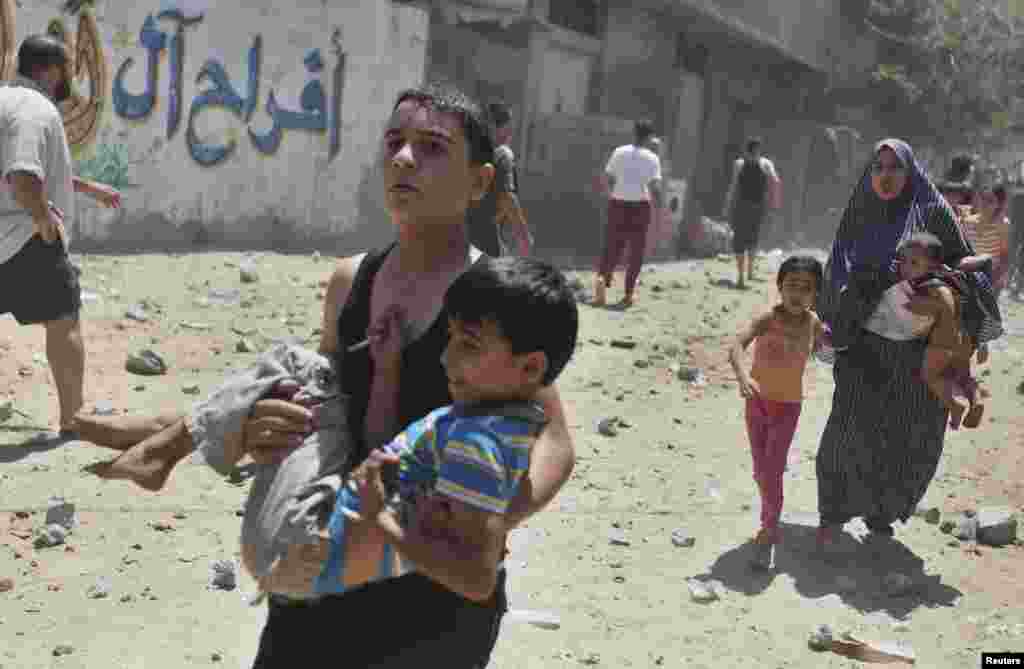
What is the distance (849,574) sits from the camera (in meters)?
4.71

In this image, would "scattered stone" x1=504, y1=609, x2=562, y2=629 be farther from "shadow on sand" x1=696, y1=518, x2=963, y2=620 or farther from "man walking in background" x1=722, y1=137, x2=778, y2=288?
"man walking in background" x1=722, y1=137, x2=778, y2=288

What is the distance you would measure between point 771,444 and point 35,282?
3.15 meters

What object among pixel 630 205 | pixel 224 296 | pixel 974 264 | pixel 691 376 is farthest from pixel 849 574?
pixel 630 205

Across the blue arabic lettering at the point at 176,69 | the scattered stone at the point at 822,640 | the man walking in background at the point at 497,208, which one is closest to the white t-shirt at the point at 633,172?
the man walking in background at the point at 497,208

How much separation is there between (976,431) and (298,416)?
6629 mm

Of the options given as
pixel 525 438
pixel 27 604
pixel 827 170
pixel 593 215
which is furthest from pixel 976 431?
pixel 827 170

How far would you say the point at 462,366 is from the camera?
65.9 inches

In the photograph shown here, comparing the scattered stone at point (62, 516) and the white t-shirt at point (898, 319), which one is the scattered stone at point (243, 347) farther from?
the white t-shirt at point (898, 319)

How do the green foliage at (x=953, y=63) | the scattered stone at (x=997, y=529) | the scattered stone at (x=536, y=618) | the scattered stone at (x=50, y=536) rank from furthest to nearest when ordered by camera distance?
the green foliage at (x=953, y=63)
the scattered stone at (x=997, y=529)
the scattered stone at (x=50, y=536)
the scattered stone at (x=536, y=618)

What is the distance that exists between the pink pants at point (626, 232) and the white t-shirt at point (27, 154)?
6.05 m

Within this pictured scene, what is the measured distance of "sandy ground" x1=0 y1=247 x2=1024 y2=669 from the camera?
3.65m

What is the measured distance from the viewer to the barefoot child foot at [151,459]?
1.72m

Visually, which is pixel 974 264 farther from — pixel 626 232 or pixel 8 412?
pixel 626 232

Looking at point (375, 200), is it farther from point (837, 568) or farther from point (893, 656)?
point (893, 656)
